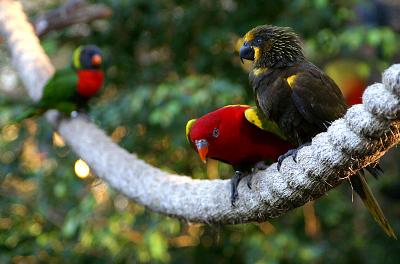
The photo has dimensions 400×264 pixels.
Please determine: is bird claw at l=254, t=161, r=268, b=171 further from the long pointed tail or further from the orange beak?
the orange beak

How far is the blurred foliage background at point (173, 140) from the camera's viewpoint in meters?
2.85

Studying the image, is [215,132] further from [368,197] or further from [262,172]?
[368,197]

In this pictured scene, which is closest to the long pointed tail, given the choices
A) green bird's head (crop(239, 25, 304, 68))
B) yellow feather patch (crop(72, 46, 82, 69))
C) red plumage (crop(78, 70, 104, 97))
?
green bird's head (crop(239, 25, 304, 68))

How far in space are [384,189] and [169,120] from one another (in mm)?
1630

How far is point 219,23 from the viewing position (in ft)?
11.0

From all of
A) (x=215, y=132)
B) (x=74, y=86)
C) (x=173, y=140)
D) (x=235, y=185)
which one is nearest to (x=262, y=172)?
(x=235, y=185)

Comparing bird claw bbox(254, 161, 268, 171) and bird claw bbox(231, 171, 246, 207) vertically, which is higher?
bird claw bbox(254, 161, 268, 171)

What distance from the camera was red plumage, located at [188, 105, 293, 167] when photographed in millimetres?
1789

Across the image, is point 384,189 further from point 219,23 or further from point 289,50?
point 289,50

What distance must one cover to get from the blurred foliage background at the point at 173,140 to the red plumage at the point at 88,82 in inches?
4.9

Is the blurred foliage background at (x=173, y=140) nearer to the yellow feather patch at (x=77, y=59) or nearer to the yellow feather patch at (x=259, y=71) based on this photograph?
the yellow feather patch at (x=77, y=59)

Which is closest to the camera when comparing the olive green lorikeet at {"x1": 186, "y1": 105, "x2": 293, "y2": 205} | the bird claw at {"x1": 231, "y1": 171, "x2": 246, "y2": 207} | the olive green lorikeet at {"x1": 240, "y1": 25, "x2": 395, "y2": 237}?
the olive green lorikeet at {"x1": 240, "y1": 25, "x2": 395, "y2": 237}

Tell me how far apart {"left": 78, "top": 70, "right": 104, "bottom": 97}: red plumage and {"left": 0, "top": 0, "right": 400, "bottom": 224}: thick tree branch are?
19 centimetres

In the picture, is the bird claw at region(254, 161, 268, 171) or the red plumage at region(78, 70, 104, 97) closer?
the bird claw at region(254, 161, 268, 171)
